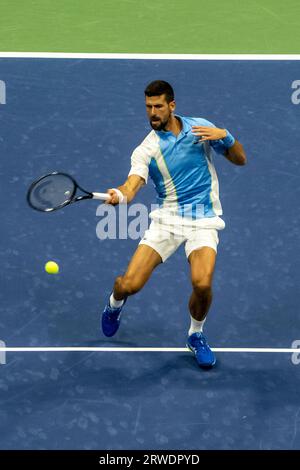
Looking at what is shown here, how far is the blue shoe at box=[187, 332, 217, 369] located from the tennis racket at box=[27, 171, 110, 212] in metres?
1.74

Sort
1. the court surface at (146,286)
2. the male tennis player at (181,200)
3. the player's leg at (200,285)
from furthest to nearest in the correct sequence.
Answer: the male tennis player at (181,200) → the player's leg at (200,285) → the court surface at (146,286)

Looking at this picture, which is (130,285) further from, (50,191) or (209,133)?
(209,133)

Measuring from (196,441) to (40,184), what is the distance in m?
2.67

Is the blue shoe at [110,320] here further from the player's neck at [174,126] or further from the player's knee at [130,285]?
the player's neck at [174,126]

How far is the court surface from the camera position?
9117 mm

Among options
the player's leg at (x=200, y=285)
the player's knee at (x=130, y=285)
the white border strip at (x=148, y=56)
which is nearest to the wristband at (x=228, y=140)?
the player's leg at (x=200, y=285)

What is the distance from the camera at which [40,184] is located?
9.41 m

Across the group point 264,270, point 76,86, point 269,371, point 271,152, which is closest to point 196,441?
point 269,371

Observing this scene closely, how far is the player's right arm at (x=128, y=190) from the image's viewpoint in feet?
28.9

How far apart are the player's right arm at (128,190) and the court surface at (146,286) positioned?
1.52 metres

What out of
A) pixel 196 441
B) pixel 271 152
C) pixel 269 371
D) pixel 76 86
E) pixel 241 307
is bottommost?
pixel 196 441

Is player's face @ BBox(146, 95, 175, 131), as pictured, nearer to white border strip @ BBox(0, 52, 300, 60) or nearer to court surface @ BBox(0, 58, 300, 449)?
court surface @ BBox(0, 58, 300, 449)

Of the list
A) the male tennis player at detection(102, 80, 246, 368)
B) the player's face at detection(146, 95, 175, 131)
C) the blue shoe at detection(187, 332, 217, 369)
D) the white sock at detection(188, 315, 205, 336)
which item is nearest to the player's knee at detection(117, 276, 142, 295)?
the male tennis player at detection(102, 80, 246, 368)

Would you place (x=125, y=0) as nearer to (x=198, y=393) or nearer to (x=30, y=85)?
(x=30, y=85)
